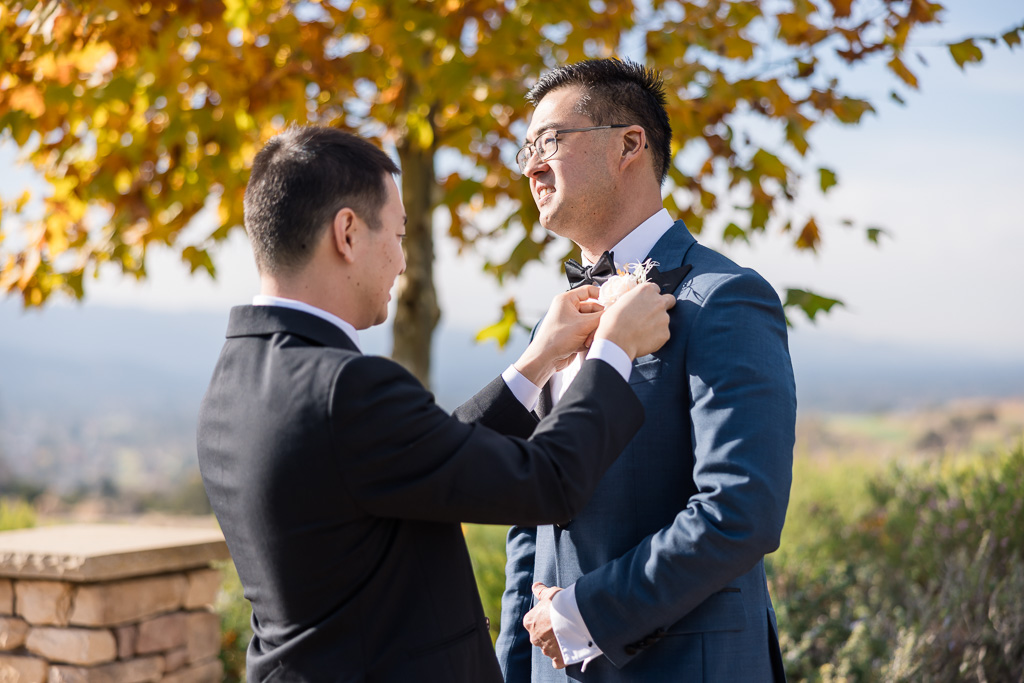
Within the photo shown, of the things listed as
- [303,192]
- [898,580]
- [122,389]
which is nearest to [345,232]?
[303,192]

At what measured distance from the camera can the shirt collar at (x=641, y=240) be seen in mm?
2126

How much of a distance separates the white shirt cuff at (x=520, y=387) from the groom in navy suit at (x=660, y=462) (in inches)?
4.6

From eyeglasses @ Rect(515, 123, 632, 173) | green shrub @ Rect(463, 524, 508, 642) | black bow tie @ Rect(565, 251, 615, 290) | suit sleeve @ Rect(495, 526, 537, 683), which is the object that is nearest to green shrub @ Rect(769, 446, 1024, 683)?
green shrub @ Rect(463, 524, 508, 642)

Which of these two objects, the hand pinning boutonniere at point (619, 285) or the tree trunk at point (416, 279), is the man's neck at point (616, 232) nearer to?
the hand pinning boutonniere at point (619, 285)

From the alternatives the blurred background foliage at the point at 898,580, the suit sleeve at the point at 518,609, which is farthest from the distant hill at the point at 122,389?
the suit sleeve at the point at 518,609

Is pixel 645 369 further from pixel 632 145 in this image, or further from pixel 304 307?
pixel 304 307

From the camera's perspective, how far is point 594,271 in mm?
2191

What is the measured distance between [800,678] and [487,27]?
399cm

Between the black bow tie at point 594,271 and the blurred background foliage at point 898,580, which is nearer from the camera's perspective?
the black bow tie at point 594,271

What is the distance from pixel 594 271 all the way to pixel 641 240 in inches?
6.2

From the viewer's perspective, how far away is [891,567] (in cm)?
534

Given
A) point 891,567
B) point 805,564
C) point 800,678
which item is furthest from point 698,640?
point 891,567

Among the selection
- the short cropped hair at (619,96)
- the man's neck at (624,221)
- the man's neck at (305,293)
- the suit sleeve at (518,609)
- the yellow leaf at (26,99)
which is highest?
the yellow leaf at (26,99)

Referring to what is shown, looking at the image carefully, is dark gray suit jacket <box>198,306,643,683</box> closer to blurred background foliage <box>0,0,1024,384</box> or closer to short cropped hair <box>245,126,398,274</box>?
short cropped hair <box>245,126,398,274</box>
